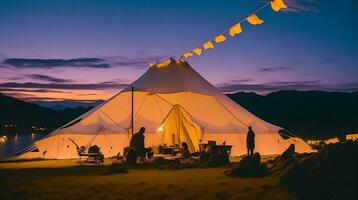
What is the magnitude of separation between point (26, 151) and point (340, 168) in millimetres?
15846

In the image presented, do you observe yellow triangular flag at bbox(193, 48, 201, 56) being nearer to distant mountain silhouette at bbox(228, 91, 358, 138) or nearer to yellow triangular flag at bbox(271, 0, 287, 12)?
yellow triangular flag at bbox(271, 0, 287, 12)

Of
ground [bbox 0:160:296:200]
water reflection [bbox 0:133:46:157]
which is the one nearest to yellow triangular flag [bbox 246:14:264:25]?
ground [bbox 0:160:296:200]

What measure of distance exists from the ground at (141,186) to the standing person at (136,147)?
3.27m

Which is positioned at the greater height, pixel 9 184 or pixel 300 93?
pixel 300 93

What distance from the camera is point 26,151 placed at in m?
21.5

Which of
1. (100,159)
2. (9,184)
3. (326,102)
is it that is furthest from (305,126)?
(9,184)

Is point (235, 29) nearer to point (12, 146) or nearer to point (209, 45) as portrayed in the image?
point (209, 45)

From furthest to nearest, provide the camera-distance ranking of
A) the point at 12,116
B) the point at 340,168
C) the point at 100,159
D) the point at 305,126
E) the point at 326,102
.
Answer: the point at 12,116, the point at 326,102, the point at 305,126, the point at 100,159, the point at 340,168

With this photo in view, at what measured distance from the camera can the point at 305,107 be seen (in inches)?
4427

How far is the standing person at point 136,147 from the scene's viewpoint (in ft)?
53.1

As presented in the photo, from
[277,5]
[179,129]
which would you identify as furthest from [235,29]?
[179,129]

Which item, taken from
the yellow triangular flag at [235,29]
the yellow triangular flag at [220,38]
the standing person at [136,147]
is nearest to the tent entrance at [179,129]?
the standing person at [136,147]

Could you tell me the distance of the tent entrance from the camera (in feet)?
73.1

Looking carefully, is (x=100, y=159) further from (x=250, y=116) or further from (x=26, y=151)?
(x=250, y=116)
